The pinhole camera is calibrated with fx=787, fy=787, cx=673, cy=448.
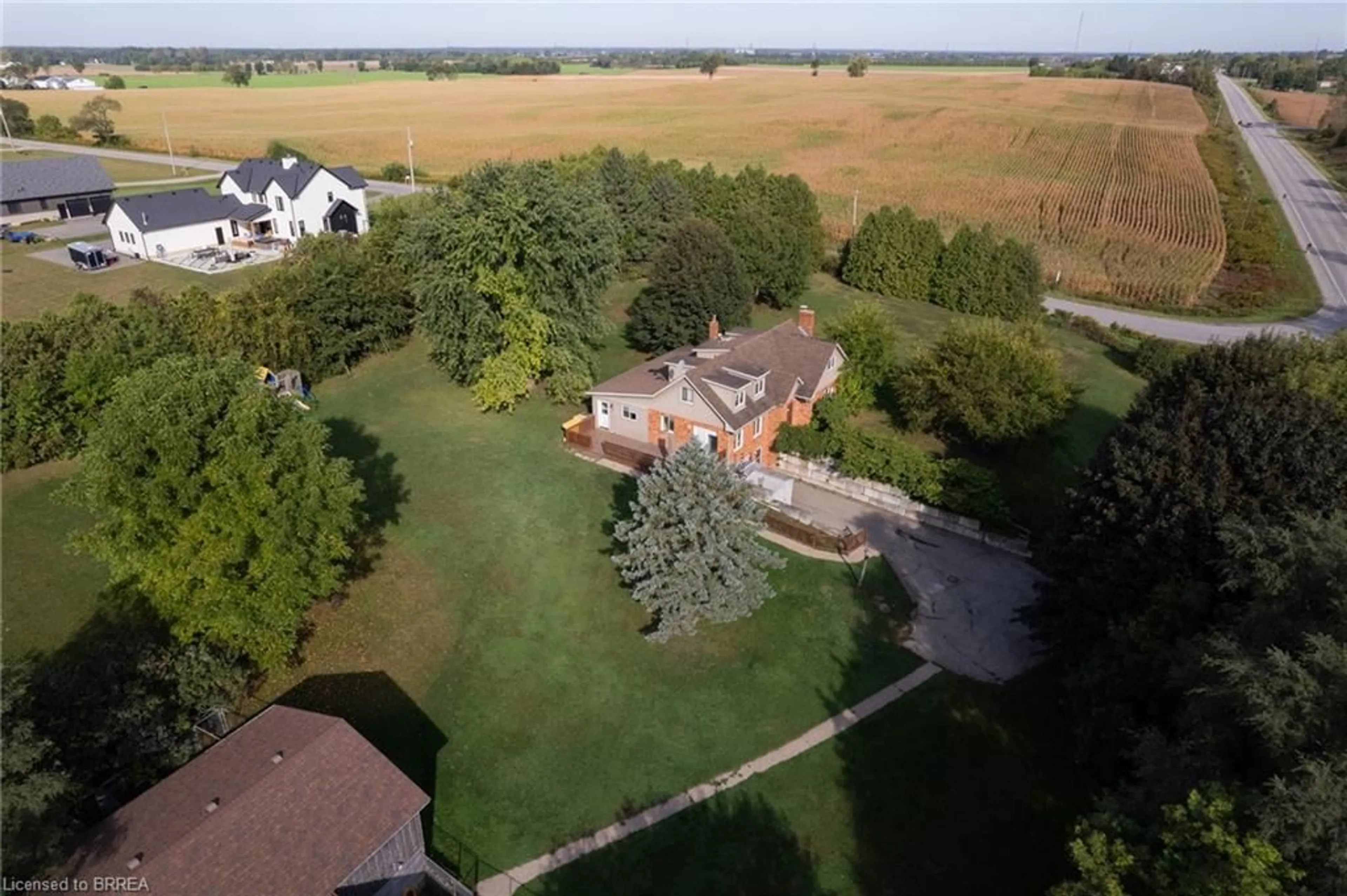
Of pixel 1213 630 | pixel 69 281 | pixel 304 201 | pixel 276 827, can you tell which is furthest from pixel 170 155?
pixel 1213 630

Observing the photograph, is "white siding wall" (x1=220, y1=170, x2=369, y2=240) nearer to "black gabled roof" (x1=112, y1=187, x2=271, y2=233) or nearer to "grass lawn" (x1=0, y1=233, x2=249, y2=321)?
"black gabled roof" (x1=112, y1=187, x2=271, y2=233)

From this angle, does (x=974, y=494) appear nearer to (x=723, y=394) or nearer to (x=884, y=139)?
(x=723, y=394)

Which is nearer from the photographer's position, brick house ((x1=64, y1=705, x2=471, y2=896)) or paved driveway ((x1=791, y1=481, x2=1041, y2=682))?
brick house ((x1=64, y1=705, x2=471, y2=896))

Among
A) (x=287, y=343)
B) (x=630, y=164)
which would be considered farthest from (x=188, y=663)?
(x=630, y=164)

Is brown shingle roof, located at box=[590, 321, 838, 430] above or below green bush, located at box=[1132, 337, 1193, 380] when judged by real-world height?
above

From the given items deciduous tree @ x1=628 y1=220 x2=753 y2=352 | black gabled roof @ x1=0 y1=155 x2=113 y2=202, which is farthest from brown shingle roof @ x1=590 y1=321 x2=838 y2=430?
black gabled roof @ x1=0 y1=155 x2=113 y2=202
